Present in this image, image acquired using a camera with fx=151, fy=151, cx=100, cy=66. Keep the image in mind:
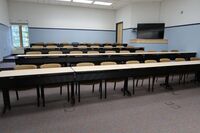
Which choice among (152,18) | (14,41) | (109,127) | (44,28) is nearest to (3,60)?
(14,41)

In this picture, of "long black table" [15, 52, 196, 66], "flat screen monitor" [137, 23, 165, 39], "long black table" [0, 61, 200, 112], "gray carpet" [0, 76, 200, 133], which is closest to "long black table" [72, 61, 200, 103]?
"long black table" [0, 61, 200, 112]

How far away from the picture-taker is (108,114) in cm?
277

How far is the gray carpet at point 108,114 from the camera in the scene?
2.33 m

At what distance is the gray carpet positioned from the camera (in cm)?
233

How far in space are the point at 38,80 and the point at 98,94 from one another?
5.12 ft

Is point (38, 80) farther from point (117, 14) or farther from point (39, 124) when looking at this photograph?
point (117, 14)

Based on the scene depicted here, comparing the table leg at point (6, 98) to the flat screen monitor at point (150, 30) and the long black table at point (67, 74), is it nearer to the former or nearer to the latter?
the long black table at point (67, 74)

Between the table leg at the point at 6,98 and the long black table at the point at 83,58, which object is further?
the long black table at the point at 83,58

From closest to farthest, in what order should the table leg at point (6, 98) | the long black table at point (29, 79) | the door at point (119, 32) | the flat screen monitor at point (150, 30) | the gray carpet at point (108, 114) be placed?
the gray carpet at point (108, 114) < the long black table at point (29, 79) < the table leg at point (6, 98) < the flat screen monitor at point (150, 30) < the door at point (119, 32)

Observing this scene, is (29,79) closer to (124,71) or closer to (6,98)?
(6,98)

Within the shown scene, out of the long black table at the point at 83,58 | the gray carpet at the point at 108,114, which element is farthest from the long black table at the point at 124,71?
the long black table at the point at 83,58

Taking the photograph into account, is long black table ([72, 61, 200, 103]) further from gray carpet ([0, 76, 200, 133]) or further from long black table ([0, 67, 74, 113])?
gray carpet ([0, 76, 200, 133])

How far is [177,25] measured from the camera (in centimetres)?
758

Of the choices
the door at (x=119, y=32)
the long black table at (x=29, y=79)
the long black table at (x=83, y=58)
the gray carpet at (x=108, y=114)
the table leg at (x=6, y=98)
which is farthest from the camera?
the door at (x=119, y=32)
